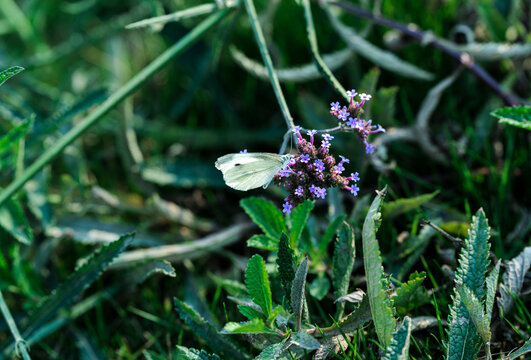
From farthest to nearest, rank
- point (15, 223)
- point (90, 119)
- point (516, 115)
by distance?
point (15, 223) < point (90, 119) < point (516, 115)

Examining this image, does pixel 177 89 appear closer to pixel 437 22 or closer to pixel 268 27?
pixel 268 27

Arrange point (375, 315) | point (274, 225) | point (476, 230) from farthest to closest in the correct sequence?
point (274, 225), point (476, 230), point (375, 315)

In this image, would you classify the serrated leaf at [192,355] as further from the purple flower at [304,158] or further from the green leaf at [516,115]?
the green leaf at [516,115]

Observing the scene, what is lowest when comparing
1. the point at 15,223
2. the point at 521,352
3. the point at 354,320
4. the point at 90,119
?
the point at 521,352

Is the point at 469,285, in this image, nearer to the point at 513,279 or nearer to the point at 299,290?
the point at 513,279

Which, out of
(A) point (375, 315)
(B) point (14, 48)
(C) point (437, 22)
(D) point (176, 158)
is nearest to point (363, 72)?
(C) point (437, 22)

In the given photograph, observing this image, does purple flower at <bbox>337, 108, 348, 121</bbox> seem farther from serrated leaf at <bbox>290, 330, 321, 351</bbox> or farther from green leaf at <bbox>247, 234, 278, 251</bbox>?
serrated leaf at <bbox>290, 330, 321, 351</bbox>

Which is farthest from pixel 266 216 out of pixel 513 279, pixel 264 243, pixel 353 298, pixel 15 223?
pixel 15 223
